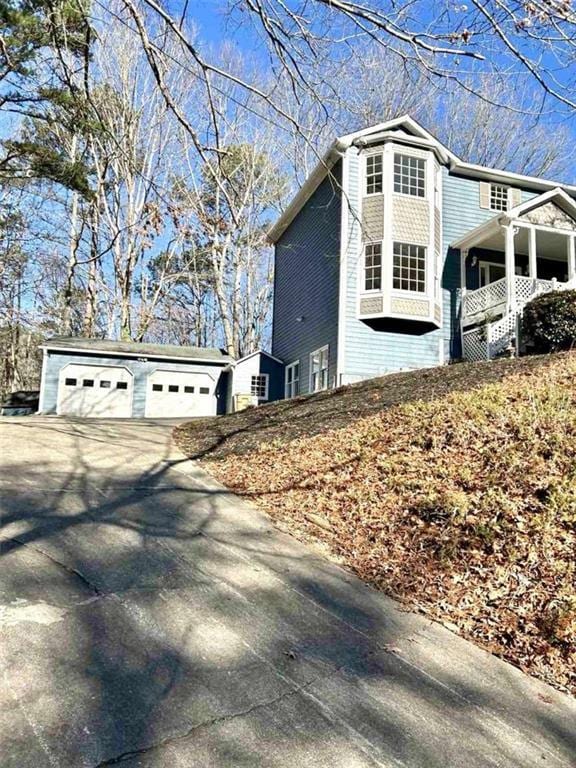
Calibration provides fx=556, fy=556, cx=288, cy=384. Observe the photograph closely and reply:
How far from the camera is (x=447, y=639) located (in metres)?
3.62

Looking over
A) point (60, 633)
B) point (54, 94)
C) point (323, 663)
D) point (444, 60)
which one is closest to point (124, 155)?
point (54, 94)

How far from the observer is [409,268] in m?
14.1

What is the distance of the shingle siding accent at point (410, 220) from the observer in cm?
1403

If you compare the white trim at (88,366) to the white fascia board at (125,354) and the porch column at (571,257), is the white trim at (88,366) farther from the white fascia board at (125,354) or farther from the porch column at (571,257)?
the porch column at (571,257)

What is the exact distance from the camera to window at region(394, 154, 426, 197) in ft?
47.0

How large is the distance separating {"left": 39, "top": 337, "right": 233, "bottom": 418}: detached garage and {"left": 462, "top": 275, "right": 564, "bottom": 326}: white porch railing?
7.59 metres

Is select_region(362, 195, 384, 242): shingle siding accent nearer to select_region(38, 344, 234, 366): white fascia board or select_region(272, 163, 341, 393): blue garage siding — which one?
select_region(272, 163, 341, 393): blue garage siding

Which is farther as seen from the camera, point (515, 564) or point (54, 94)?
point (54, 94)

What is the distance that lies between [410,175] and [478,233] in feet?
7.61

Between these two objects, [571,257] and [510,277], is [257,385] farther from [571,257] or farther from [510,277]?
[571,257]

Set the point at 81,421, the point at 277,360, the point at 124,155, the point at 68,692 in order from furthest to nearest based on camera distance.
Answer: the point at 277,360, the point at 81,421, the point at 124,155, the point at 68,692

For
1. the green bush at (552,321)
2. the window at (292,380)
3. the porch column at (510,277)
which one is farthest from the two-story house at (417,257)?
the green bush at (552,321)

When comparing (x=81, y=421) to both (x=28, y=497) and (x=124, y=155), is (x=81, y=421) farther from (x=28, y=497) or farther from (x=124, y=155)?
(x=124, y=155)

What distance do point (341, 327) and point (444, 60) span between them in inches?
405
